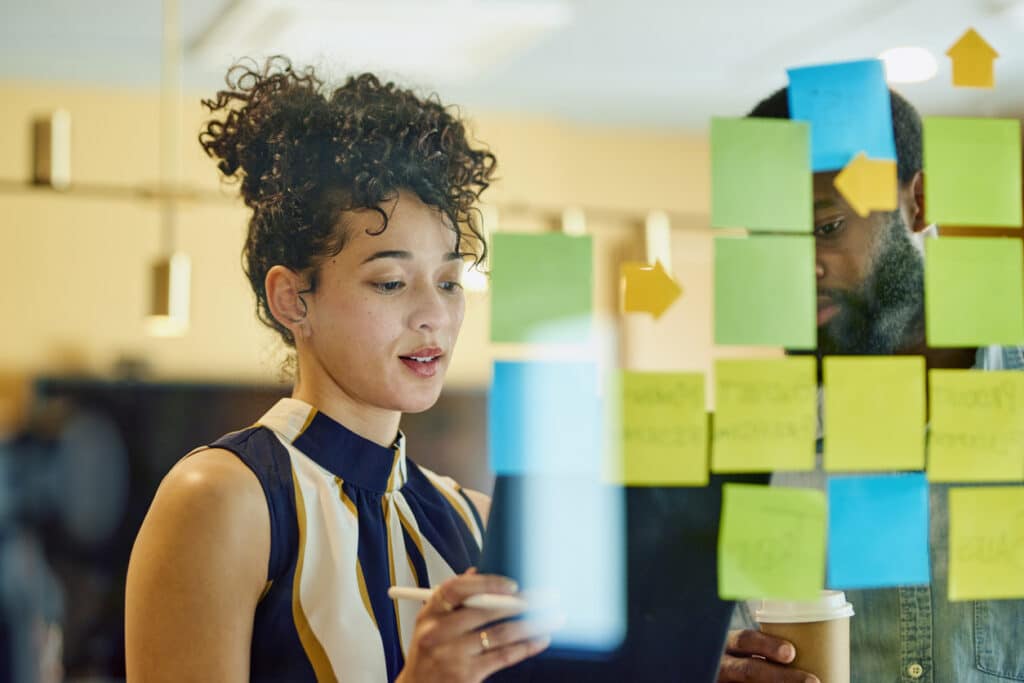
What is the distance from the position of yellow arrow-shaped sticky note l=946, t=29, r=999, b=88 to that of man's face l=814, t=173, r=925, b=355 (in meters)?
0.14

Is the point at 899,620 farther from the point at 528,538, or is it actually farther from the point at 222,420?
the point at 222,420

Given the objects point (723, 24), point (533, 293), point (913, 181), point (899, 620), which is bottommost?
point (899, 620)

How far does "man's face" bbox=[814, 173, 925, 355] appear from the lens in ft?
3.27

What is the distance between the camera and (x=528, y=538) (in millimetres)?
901

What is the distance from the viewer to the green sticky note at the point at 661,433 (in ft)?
3.14

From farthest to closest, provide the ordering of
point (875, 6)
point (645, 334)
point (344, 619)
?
point (875, 6), point (645, 334), point (344, 619)

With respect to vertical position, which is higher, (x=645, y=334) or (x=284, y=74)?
(x=284, y=74)

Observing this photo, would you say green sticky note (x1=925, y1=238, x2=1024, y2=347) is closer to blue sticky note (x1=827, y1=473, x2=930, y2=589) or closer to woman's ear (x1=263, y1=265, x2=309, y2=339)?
blue sticky note (x1=827, y1=473, x2=930, y2=589)

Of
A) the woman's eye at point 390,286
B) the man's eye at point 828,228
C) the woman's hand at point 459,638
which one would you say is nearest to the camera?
the woman's hand at point 459,638

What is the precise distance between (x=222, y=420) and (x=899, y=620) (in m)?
0.65

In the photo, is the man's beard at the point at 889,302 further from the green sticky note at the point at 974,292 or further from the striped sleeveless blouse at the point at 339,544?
the striped sleeveless blouse at the point at 339,544

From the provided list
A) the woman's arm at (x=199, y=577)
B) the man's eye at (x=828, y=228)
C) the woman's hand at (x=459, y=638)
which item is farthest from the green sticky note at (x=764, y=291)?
the woman's arm at (x=199, y=577)

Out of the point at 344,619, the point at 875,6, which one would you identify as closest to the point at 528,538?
the point at 344,619

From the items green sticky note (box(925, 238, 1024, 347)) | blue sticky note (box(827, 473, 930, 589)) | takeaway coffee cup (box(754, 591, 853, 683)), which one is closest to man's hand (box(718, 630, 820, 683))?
takeaway coffee cup (box(754, 591, 853, 683))
